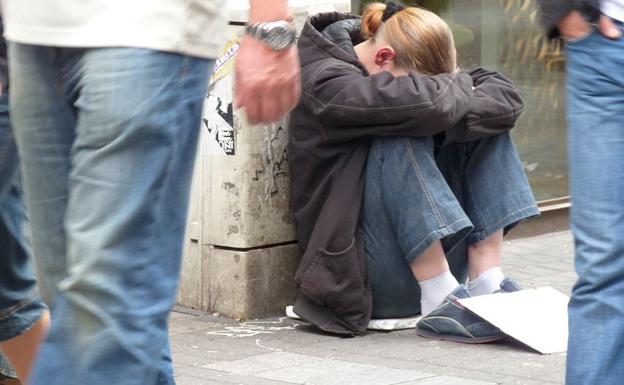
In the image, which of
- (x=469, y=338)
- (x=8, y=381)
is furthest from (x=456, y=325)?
(x=8, y=381)

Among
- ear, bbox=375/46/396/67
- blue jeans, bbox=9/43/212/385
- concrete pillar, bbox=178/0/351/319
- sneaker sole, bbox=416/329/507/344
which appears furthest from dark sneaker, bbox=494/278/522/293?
blue jeans, bbox=9/43/212/385

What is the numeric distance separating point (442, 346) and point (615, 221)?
207cm

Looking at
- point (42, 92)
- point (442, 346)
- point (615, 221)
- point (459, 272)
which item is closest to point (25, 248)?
point (42, 92)

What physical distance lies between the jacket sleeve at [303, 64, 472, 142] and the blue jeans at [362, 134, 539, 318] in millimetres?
90

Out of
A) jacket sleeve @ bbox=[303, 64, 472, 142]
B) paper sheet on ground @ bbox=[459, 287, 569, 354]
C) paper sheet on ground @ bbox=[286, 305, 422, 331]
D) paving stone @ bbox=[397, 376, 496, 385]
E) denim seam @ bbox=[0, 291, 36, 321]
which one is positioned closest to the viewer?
denim seam @ bbox=[0, 291, 36, 321]

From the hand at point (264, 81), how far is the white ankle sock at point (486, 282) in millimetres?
2874

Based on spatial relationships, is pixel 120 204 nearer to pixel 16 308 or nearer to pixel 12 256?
pixel 12 256

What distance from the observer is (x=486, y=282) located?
5.27m

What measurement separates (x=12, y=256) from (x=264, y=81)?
0.91 m

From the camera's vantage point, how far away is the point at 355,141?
505cm

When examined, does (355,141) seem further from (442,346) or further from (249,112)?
(249,112)

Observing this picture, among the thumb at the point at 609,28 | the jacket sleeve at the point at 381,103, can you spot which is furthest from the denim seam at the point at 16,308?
the jacket sleeve at the point at 381,103

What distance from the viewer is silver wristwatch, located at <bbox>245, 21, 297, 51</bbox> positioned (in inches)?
97.2

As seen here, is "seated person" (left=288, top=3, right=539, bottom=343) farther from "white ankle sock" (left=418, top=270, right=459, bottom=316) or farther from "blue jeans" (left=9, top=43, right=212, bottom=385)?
"blue jeans" (left=9, top=43, right=212, bottom=385)
